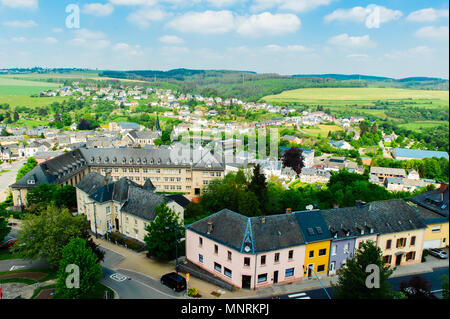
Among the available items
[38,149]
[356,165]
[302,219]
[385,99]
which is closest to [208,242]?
[302,219]

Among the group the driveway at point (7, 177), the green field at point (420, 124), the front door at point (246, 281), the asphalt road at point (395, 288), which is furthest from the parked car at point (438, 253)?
the green field at point (420, 124)

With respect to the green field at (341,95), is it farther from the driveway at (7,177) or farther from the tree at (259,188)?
the driveway at (7,177)

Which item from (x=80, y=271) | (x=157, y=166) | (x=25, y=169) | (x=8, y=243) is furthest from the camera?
(x=25, y=169)

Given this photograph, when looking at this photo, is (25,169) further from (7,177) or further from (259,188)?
(259,188)

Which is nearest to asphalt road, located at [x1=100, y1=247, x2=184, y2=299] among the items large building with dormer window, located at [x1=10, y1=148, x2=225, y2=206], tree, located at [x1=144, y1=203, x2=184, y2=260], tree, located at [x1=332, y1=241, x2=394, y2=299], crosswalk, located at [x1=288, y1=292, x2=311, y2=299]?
tree, located at [x1=144, y1=203, x2=184, y2=260]

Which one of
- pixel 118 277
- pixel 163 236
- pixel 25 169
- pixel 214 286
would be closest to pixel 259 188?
pixel 163 236
